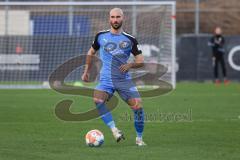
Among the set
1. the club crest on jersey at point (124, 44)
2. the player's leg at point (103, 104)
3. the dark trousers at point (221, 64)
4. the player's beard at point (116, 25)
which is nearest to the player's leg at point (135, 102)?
the player's leg at point (103, 104)

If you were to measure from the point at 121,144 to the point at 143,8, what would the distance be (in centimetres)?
1752

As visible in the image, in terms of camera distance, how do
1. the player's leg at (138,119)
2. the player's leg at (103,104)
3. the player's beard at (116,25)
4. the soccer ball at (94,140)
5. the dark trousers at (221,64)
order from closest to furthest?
the soccer ball at (94,140)
the player's beard at (116,25)
the player's leg at (138,119)
the player's leg at (103,104)
the dark trousers at (221,64)

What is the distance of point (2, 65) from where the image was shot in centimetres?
2658

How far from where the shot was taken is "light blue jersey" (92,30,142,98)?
11.1 meters

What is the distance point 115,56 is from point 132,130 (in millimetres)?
2461

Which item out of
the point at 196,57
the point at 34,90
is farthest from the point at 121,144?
the point at 196,57

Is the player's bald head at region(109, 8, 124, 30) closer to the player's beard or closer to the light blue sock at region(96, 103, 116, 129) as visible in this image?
the player's beard

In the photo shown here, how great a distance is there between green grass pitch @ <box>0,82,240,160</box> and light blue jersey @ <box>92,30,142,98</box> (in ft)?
2.86

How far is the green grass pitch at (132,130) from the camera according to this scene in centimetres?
1002

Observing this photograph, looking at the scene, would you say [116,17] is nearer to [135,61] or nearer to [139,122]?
[135,61]

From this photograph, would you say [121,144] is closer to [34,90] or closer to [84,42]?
[34,90]

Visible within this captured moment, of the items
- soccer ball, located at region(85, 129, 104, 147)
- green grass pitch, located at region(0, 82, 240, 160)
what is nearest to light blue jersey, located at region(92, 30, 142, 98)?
soccer ball, located at region(85, 129, 104, 147)

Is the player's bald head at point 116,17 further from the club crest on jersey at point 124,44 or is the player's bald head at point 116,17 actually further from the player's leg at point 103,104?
the player's leg at point 103,104

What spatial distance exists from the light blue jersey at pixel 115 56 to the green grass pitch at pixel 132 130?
87 cm
